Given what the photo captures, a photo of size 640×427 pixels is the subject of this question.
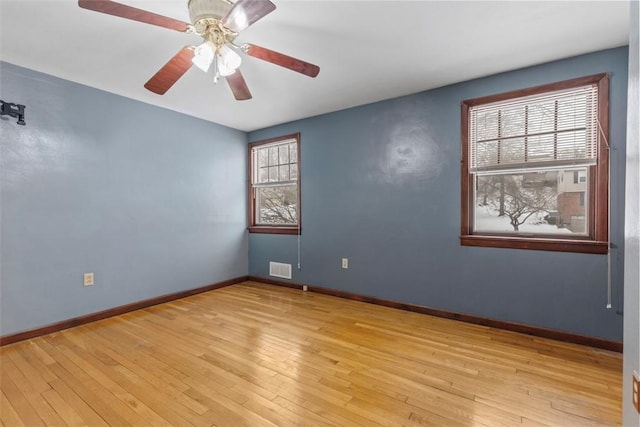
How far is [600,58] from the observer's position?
2.32 meters

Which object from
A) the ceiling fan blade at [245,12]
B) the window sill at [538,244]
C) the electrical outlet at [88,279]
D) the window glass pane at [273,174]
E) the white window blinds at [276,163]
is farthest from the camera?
the window glass pane at [273,174]

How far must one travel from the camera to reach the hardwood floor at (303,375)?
1607mm

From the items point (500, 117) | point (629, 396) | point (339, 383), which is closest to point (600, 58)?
point (500, 117)

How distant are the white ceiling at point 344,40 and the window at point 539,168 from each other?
0.35 meters

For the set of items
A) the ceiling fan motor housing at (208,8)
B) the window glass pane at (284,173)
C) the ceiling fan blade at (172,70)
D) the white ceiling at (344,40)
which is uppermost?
the white ceiling at (344,40)

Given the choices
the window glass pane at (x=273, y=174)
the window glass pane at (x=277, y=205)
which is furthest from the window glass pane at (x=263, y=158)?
the window glass pane at (x=277, y=205)

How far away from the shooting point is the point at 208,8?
5.24ft

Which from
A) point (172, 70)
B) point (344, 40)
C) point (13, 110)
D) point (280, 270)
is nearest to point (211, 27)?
point (172, 70)

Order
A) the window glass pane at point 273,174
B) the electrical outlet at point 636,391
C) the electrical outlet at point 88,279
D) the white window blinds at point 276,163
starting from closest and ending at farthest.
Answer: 1. the electrical outlet at point 636,391
2. the electrical outlet at point 88,279
3. the white window blinds at point 276,163
4. the window glass pane at point 273,174

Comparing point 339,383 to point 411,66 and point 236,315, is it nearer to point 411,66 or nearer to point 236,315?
point 236,315

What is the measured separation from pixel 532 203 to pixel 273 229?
3.23m

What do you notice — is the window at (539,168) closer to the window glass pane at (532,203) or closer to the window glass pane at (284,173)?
the window glass pane at (532,203)

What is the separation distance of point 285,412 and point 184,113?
365 cm

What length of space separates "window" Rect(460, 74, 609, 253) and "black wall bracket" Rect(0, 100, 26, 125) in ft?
13.5
